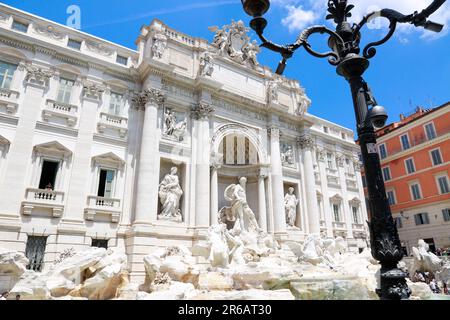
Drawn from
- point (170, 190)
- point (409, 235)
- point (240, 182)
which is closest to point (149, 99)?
point (170, 190)

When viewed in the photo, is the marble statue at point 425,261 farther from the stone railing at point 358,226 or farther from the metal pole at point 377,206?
the metal pole at point 377,206

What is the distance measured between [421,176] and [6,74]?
3111cm

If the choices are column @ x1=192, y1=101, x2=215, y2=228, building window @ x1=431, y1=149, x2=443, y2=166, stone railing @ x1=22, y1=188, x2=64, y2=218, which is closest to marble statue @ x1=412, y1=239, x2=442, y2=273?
column @ x1=192, y1=101, x2=215, y2=228

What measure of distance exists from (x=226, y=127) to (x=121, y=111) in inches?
246

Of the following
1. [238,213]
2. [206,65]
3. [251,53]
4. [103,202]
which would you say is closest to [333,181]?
[238,213]

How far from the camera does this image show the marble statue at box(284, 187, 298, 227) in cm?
1980

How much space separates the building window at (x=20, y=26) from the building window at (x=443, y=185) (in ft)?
102

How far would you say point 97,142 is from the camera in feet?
47.5

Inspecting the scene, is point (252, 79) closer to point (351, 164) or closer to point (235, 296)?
point (351, 164)

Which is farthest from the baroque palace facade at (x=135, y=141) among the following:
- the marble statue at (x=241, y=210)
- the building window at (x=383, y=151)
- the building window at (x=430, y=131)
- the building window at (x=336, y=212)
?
the building window at (x=383, y=151)

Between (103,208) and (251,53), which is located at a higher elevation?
(251,53)

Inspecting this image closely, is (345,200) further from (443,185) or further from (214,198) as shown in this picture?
(214,198)

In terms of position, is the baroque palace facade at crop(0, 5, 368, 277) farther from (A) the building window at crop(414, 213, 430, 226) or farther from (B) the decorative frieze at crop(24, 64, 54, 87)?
(A) the building window at crop(414, 213, 430, 226)

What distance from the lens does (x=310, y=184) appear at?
21.2 metres
